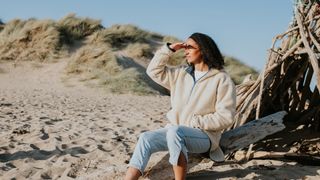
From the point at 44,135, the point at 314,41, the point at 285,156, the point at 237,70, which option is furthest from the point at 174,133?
the point at 237,70

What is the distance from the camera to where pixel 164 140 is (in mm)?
3209

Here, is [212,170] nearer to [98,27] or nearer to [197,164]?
[197,164]

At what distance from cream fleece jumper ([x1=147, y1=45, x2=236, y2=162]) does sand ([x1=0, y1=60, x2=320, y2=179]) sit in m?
→ 0.29

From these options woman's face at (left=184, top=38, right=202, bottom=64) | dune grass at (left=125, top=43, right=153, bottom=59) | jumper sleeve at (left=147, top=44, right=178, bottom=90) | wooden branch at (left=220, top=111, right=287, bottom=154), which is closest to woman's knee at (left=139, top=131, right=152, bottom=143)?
jumper sleeve at (left=147, top=44, right=178, bottom=90)

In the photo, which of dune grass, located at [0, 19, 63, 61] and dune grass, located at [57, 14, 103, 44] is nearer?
dune grass, located at [0, 19, 63, 61]

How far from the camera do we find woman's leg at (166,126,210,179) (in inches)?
122

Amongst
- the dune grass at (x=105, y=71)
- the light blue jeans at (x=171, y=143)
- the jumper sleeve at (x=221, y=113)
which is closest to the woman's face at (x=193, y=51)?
the jumper sleeve at (x=221, y=113)

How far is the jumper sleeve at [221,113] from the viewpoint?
10.6ft

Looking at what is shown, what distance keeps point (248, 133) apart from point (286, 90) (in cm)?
115

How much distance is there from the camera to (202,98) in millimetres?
3332

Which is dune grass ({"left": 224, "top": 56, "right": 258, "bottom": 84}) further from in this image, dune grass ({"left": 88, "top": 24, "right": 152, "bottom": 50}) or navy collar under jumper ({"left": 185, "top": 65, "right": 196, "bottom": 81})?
navy collar under jumper ({"left": 185, "top": 65, "right": 196, "bottom": 81})

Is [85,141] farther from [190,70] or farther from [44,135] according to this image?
[190,70]

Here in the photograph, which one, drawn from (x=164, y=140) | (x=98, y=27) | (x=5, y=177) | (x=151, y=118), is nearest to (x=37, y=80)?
(x=98, y=27)

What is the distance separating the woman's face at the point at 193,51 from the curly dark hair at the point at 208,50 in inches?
1.1
